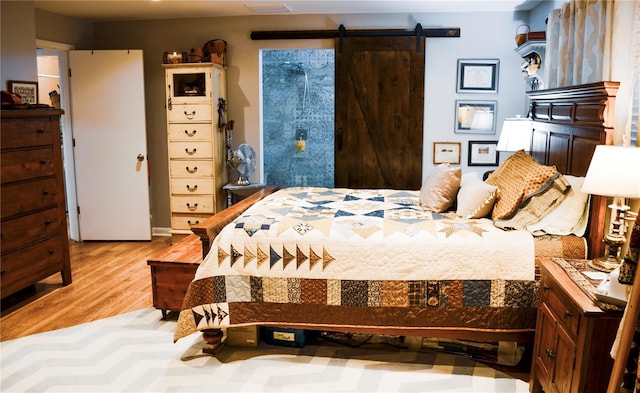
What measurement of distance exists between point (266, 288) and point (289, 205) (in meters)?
0.78

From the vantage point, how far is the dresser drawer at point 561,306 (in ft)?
6.68

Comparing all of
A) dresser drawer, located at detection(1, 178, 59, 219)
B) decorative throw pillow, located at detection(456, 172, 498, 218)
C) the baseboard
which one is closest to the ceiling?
dresser drawer, located at detection(1, 178, 59, 219)

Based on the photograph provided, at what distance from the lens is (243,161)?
525 centimetres

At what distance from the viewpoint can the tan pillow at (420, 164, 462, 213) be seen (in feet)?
11.2

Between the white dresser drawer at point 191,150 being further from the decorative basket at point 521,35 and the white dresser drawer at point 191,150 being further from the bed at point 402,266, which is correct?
the decorative basket at point 521,35

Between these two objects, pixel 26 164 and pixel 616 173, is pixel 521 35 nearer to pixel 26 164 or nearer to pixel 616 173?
pixel 616 173

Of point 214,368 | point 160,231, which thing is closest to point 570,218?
point 214,368

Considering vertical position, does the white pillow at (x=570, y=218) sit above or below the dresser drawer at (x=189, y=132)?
below

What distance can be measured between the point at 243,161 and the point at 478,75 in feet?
7.99

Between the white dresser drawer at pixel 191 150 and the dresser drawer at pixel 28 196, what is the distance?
53.0 inches

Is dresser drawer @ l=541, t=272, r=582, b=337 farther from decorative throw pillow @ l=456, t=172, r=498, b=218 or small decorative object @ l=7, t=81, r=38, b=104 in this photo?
small decorative object @ l=7, t=81, r=38, b=104

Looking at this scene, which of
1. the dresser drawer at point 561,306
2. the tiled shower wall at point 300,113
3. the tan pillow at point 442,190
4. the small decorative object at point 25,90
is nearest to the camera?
the dresser drawer at point 561,306

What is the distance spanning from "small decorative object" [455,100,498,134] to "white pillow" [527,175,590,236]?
2.40 metres

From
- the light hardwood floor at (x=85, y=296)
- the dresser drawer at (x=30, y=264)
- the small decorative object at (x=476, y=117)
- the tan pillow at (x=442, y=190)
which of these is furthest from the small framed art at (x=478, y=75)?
the dresser drawer at (x=30, y=264)
